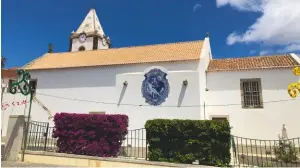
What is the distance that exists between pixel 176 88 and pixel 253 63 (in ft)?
19.8

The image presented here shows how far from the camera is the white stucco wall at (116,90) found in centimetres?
1454

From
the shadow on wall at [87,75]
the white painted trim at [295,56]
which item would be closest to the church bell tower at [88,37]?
the shadow on wall at [87,75]

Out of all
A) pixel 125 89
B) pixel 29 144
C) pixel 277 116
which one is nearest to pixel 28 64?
pixel 125 89

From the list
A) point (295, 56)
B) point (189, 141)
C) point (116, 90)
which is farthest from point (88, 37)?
point (189, 141)

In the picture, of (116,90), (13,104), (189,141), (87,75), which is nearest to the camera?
(189,141)

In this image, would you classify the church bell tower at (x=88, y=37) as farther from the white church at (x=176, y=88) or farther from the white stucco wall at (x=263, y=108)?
the white stucco wall at (x=263, y=108)

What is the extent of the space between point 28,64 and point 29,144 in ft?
40.6

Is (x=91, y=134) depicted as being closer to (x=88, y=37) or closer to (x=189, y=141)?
(x=189, y=141)

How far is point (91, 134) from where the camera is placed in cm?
1016

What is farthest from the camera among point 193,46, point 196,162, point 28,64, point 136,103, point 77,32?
point 77,32

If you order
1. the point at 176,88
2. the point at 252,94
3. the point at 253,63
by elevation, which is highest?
the point at 253,63

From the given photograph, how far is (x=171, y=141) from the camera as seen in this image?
9.09m

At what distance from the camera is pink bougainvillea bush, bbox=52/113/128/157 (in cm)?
994

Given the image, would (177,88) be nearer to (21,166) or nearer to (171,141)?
(171,141)
